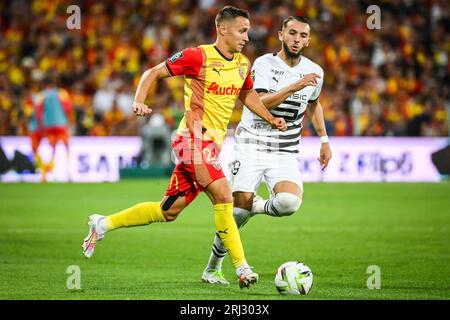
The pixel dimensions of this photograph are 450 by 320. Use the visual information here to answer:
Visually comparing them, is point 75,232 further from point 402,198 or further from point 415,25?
point 415,25

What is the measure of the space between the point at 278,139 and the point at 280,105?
1.13 feet

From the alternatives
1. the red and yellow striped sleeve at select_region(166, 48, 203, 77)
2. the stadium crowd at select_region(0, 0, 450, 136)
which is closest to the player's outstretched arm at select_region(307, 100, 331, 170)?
the red and yellow striped sleeve at select_region(166, 48, 203, 77)

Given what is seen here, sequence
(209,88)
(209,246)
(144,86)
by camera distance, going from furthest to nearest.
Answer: (209,246) → (209,88) → (144,86)

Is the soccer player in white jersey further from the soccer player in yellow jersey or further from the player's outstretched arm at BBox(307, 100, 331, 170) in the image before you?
the soccer player in yellow jersey

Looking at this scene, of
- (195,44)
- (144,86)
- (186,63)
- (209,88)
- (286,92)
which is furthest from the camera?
(195,44)

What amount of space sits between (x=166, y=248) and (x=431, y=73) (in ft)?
50.2

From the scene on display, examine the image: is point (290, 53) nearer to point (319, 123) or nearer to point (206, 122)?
point (319, 123)

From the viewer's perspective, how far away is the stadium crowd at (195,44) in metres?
22.9

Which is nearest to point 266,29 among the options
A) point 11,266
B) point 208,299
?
point 11,266

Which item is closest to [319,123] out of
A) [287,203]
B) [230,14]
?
[287,203]

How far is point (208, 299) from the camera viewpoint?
7.35 meters

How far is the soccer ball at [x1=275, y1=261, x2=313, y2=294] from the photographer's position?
769 cm

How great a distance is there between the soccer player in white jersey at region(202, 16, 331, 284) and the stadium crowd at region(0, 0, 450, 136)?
13.1 meters

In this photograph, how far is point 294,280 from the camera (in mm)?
7691
